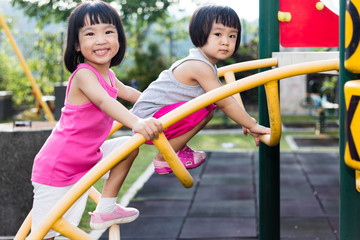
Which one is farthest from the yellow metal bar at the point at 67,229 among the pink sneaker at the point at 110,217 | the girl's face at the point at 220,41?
the girl's face at the point at 220,41

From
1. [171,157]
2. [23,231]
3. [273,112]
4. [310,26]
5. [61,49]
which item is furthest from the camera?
[61,49]

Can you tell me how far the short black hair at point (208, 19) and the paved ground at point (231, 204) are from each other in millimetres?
2072

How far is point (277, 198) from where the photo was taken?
252 centimetres

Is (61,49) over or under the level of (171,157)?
under

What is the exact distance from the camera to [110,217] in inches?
72.6

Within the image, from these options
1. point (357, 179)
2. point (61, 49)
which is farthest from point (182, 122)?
point (61, 49)

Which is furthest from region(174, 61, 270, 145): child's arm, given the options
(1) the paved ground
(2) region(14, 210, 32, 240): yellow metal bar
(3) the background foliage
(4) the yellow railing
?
(3) the background foliage

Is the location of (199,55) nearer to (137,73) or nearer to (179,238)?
(179,238)

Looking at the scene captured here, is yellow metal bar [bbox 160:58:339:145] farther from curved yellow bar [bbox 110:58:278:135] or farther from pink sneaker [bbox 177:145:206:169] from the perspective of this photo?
curved yellow bar [bbox 110:58:278:135]

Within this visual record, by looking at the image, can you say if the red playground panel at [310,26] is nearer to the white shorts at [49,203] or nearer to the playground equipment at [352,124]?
the playground equipment at [352,124]

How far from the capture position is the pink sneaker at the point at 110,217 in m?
1.82

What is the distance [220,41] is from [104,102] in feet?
1.39

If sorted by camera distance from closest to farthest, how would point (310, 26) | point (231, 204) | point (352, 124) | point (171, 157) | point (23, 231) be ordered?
point (352, 124), point (171, 157), point (23, 231), point (310, 26), point (231, 204)

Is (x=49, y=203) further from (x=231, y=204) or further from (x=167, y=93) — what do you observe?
(x=231, y=204)
